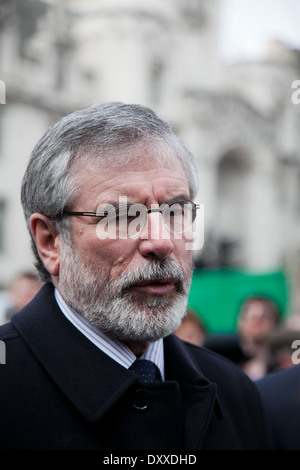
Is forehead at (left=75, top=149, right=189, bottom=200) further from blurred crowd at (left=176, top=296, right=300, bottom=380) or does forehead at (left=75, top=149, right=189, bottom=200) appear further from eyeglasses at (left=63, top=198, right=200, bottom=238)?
blurred crowd at (left=176, top=296, right=300, bottom=380)

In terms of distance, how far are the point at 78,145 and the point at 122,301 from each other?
501 millimetres

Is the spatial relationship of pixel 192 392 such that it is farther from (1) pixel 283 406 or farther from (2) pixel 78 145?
(2) pixel 78 145

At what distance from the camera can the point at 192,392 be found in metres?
2.12

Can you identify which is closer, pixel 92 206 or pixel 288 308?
pixel 92 206

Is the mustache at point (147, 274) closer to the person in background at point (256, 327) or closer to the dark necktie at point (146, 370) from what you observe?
the dark necktie at point (146, 370)

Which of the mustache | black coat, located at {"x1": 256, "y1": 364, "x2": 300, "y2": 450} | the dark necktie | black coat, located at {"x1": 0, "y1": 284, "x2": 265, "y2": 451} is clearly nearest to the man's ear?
black coat, located at {"x1": 0, "y1": 284, "x2": 265, "y2": 451}

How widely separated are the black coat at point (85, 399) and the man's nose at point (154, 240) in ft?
1.12

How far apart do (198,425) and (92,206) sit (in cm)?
74

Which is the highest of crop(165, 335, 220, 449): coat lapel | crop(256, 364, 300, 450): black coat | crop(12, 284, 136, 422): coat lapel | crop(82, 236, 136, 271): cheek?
crop(82, 236, 136, 271): cheek

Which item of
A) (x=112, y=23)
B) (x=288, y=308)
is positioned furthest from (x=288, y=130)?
(x=288, y=308)

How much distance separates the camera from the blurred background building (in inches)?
790

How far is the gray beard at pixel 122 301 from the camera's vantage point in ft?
6.69

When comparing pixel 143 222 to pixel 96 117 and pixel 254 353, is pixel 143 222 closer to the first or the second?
pixel 96 117

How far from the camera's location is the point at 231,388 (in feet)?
7.82
